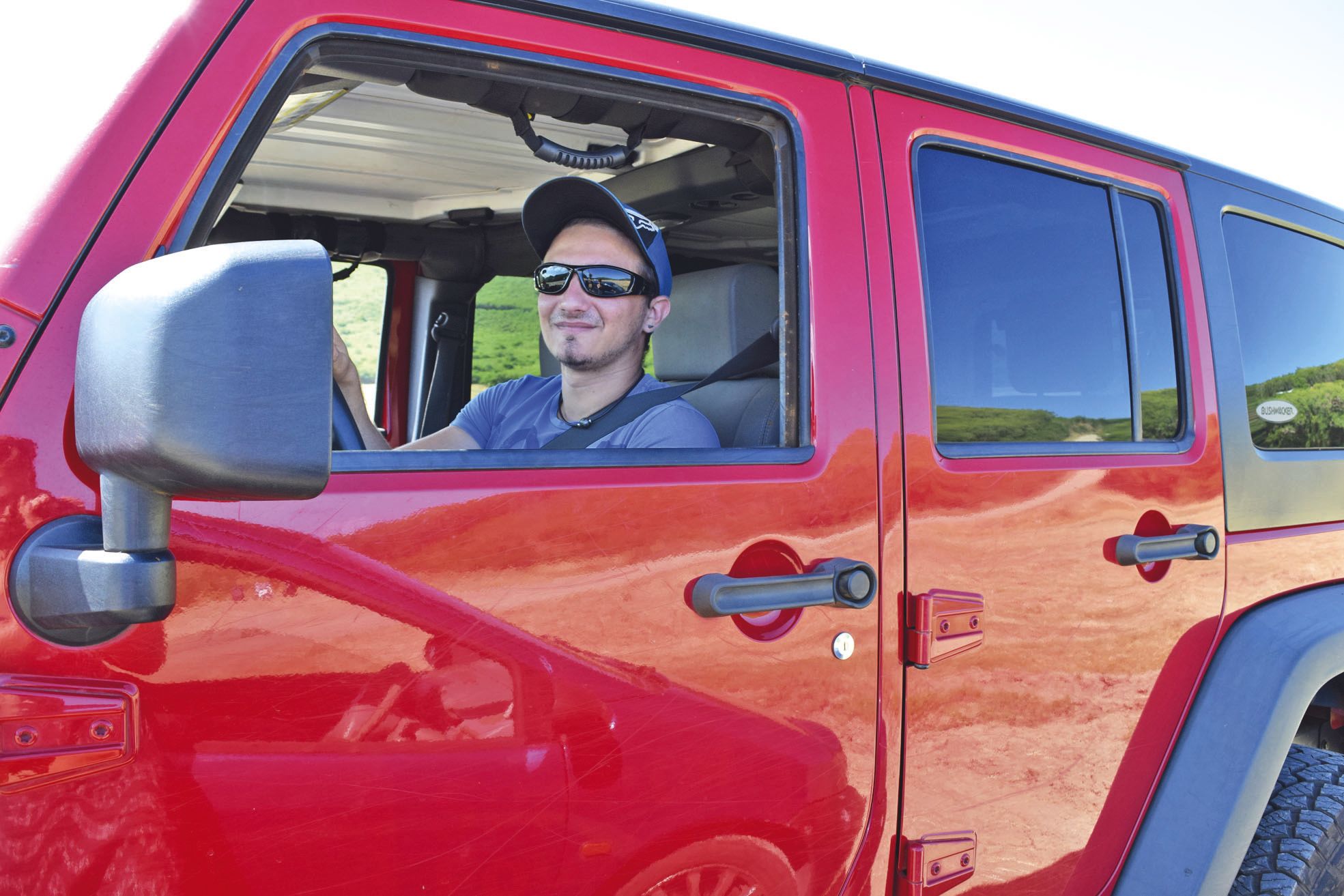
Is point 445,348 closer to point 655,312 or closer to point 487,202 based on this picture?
point 487,202

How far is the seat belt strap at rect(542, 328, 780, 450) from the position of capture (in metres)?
1.88

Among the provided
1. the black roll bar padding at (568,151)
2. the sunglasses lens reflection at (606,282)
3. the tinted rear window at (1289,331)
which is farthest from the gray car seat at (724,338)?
the tinted rear window at (1289,331)

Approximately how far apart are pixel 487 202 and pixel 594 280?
1357 mm

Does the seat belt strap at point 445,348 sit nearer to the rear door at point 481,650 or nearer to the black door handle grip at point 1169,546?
the rear door at point 481,650

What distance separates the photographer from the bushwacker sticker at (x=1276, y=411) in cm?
227

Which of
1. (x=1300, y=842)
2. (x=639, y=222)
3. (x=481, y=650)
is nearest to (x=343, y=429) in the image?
(x=481, y=650)

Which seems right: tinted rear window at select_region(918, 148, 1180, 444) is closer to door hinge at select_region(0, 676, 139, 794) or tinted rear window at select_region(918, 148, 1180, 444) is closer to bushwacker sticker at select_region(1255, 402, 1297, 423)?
bushwacker sticker at select_region(1255, 402, 1297, 423)

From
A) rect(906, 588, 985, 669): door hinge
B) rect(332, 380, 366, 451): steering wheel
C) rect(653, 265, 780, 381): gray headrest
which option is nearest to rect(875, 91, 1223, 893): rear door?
rect(906, 588, 985, 669): door hinge

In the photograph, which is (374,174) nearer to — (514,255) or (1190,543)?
(514,255)

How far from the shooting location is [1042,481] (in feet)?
5.70

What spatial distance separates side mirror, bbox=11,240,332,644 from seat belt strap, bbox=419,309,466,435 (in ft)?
9.48

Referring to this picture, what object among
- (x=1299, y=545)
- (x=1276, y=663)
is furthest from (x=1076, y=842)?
(x=1299, y=545)

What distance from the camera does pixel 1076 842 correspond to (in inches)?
70.9

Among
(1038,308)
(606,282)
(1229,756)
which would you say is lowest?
(1229,756)
